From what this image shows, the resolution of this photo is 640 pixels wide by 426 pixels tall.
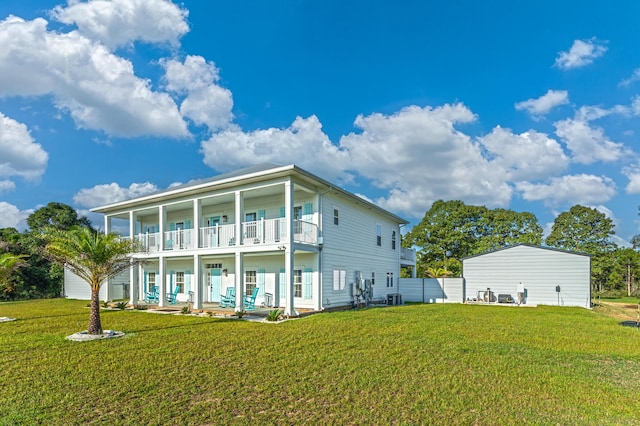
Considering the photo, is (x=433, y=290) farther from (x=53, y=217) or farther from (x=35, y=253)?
(x=53, y=217)

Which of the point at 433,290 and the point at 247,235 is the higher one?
the point at 247,235

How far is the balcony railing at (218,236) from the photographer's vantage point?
639 inches

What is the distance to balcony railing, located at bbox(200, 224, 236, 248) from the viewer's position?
53.2 ft

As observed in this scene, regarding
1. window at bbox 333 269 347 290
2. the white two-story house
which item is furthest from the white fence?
window at bbox 333 269 347 290

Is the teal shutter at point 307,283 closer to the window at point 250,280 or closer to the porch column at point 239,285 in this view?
the porch column at point 239,285

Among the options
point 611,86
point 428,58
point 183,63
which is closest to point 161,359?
point 183,63

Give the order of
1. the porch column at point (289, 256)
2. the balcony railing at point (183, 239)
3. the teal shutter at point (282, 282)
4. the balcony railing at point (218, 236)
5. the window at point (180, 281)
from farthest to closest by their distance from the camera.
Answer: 1. the window at point (180, 281)
2. the balcony railing at point (183, 239)
3. the teal shutter at point (282, 282)
4. the balcony railing at point (218, 236)
5. the porch column at point (289, 256)

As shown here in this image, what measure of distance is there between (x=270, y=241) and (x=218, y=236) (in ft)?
10.8

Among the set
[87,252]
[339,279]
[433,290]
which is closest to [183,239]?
[87,252]

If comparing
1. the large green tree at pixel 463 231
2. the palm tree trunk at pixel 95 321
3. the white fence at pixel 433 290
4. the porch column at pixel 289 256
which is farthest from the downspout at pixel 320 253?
the large green tree at pixel 463 231

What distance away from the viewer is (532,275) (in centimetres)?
2009

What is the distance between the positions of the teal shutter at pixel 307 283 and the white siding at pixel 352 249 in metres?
0.63

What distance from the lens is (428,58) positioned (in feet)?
63.1

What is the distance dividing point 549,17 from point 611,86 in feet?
17.2
